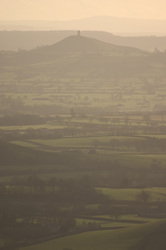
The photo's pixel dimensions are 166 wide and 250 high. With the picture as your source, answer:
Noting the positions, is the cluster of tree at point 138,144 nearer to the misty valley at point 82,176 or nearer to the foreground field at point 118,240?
the misty valley at point 82,176

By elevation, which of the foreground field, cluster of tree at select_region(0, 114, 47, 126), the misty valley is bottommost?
the foreground field

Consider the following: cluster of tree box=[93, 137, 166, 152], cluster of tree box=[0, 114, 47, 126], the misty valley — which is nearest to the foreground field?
the misty valley

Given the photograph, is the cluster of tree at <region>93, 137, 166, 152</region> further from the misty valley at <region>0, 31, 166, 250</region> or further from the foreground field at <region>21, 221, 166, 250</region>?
the foreground field at <region>21, 221, 166, 250</region>

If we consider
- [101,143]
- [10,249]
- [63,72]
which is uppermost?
[63,72]

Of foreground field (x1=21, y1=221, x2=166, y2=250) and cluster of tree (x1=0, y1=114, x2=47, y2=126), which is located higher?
cluster of tree (x1=0, y1=114, x2=47, y2=126)

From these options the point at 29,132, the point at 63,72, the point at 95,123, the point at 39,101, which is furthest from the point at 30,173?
the point at 63,72

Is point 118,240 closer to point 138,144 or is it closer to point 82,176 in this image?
point 82,176

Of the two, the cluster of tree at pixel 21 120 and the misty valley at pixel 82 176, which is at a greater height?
the cluster of tree at pixel 21 120

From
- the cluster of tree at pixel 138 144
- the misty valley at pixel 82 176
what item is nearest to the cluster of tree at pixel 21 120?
the misty valley at pixel 82 176

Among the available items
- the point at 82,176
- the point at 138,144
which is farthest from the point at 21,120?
the point at 82,176

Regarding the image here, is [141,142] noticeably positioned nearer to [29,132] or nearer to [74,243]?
[29,132]

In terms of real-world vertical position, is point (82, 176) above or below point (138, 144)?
below
